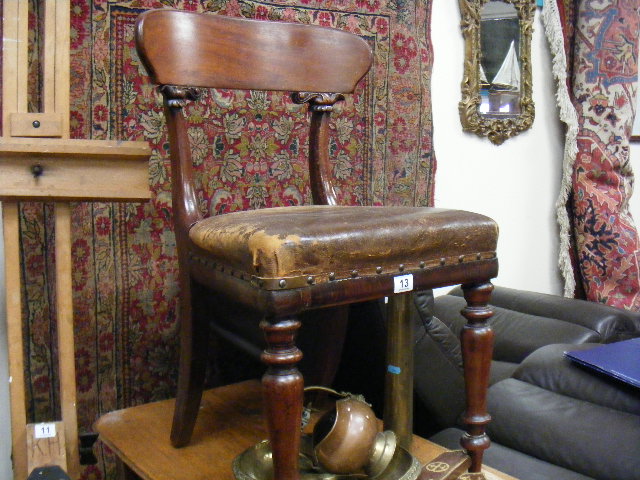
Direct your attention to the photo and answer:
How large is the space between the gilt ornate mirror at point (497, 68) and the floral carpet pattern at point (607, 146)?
0.22 m

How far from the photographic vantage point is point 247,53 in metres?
1.31

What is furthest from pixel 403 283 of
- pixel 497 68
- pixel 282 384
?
pixel 497 68

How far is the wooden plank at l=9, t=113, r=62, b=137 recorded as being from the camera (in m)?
1.17

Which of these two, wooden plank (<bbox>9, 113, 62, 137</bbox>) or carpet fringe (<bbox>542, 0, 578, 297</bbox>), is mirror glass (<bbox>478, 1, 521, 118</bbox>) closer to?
carpet fringe (<bbox>542, 0, 578, 297</bbox>)

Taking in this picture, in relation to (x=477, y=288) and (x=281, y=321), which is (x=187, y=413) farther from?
(x=477, y=288)

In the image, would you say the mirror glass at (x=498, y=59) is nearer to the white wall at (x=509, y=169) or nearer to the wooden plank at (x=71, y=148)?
the white wall at (x=509, y=169)

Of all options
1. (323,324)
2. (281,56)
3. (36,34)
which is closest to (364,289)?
(323,324)

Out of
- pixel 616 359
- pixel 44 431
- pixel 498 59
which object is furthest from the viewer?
pixel 498 59

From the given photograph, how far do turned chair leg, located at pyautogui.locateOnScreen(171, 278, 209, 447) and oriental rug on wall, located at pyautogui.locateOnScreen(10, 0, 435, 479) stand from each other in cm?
37

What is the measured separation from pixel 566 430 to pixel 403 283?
1.61 feet

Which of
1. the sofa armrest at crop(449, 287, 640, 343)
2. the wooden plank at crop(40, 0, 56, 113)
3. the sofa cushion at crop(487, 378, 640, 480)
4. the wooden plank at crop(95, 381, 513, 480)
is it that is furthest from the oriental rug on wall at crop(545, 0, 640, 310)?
the wooden plank at crop(40, 0, 56, 113)

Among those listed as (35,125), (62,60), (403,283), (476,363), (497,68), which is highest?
(497,68)

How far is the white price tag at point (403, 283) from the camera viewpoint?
3.37 feet

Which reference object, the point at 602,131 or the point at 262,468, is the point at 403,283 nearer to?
the point at 262,468
